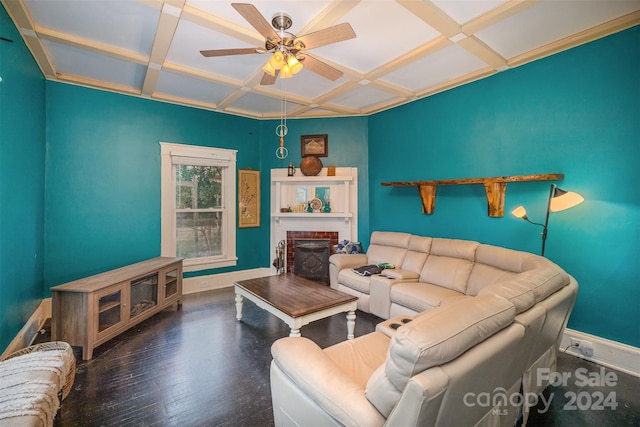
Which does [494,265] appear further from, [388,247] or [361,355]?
[361,355]

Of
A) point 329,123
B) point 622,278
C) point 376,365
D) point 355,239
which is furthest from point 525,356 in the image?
point 329,123

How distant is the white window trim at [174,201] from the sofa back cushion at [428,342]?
399 cm

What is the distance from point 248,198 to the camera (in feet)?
16.5

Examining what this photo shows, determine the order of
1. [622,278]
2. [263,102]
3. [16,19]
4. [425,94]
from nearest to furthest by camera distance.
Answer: [16,19] < [622,278] < [425,94] < [263,102]

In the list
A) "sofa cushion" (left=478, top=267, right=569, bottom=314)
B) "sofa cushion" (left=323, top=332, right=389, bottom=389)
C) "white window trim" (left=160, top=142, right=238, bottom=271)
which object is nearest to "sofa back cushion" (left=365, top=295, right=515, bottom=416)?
"sofa cushion" (left=478, top=267, right=569, bottom=314)

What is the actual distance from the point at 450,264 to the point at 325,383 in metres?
2.57

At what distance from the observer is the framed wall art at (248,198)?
4.93 meters

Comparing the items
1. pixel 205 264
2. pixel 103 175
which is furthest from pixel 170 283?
pixel 103 175

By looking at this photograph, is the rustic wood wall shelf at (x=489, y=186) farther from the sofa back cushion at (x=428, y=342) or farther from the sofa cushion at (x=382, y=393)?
the sofa cushion at (x=382, y=393)

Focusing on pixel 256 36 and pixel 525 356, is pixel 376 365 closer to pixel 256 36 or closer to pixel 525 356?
pixel 525 356

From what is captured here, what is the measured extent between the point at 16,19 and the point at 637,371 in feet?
19.6

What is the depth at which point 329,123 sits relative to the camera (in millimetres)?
4988

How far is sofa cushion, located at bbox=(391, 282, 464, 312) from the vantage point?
9.41ft

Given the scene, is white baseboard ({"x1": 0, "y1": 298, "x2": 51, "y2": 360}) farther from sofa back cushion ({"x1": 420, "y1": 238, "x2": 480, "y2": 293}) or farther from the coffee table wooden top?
sofa back cushion ({"x1": 420, "y1": 238, "x2": 480, "y2": 293})
